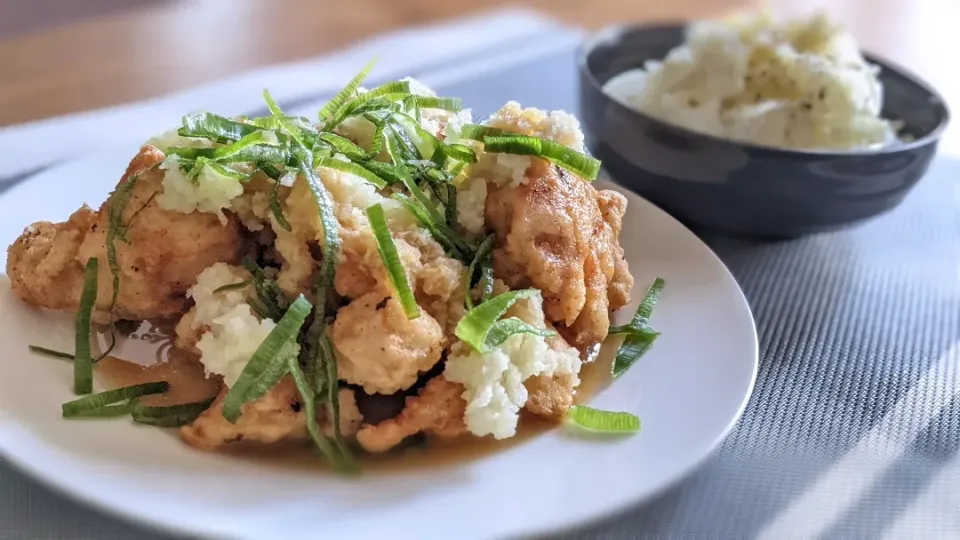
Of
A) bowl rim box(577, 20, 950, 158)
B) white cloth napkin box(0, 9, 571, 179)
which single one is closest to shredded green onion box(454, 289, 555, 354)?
bowl rim box(577, 20, 950, 158)

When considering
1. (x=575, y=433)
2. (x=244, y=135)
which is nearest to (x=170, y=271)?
(x=244, y=135)

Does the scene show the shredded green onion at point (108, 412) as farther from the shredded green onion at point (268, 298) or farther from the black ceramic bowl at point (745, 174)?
the black ceramic bowl at point (745, 174)

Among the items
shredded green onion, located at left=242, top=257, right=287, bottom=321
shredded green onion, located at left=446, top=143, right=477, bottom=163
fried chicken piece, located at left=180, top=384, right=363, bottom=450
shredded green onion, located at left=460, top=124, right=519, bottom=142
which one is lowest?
fried chicken piece, located at left=180, top=384, right=363, bottom=450

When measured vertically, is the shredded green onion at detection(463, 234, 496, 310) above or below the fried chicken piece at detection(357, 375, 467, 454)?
above

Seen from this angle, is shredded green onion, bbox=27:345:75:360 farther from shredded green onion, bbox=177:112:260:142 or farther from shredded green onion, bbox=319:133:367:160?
shredded green onion, bbox=319:133:367:160

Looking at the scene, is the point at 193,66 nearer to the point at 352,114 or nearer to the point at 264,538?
the point at 352,114

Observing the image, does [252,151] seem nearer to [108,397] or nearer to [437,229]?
[437,229]

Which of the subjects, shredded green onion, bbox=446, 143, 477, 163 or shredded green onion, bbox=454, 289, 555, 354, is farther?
shredded green onion, bbox=446, 143, 477, 163
